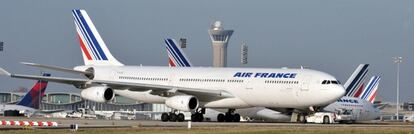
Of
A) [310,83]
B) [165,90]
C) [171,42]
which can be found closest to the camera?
[310,83]

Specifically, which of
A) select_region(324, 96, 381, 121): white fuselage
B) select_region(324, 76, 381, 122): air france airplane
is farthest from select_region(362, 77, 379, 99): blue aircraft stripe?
select_region(324, 96, 381, 121): white fuselage

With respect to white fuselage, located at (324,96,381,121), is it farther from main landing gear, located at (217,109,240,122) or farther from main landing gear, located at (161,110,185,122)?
main landing gear, located at (161,110,185,122)

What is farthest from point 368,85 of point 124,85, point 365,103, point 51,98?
point 51,98

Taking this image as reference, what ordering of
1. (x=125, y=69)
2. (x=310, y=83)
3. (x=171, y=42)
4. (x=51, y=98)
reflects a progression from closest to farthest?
1. (x=310, y=83)
2. (x=125, y=69)
3. (x=171, y=42)
4. (x=51, y=98)

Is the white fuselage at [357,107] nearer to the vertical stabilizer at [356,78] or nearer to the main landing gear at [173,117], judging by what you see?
the vertical stabilizer at [356,78]

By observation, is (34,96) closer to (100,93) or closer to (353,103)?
(353,103)

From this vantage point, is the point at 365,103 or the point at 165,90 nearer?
the point at 165,90

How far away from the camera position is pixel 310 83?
6053cm

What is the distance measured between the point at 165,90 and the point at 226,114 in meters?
4.81

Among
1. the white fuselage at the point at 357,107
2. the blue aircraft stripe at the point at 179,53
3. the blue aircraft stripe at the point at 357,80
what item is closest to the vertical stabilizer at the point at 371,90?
the blue aircraft stripe at the point at 357,80

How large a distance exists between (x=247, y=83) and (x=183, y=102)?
14.3 feet

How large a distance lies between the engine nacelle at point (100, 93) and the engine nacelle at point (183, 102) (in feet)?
13.1

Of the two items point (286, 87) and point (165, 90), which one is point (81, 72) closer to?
point (165, 90)

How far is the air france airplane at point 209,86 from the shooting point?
60781 mm
